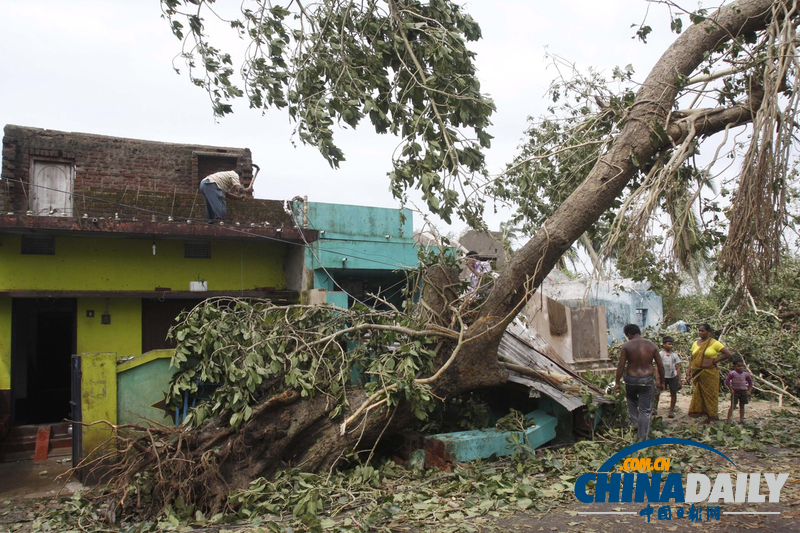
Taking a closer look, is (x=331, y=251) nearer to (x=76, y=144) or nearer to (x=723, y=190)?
(x=76, y=144)

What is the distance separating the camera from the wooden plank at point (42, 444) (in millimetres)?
9352

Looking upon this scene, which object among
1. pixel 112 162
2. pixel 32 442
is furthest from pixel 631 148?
pixel 112 162

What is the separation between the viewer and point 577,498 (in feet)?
17.0

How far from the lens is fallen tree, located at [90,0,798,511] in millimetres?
5516

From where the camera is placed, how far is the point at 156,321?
12336mm

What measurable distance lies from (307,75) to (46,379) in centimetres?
1112

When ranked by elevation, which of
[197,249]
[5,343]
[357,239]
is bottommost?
[5,343]

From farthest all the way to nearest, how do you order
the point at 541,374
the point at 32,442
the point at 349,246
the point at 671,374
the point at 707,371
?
the point at 349,246
the point at 671,374
the point at 32,442
the point at 707,371
the point at 541,374

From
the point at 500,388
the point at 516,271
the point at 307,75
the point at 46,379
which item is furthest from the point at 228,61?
the point at 46,379

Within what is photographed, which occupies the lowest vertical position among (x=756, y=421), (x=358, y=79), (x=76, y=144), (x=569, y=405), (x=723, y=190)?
(x=756, y=421)

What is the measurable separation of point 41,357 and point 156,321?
3.28 meters

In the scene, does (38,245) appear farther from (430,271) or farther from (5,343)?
(430,271)

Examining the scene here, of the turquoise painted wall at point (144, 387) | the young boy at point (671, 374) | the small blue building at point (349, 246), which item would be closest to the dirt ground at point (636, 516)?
the turquoise painted wall at point (144, 387)

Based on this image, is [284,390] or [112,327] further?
[112,327]
